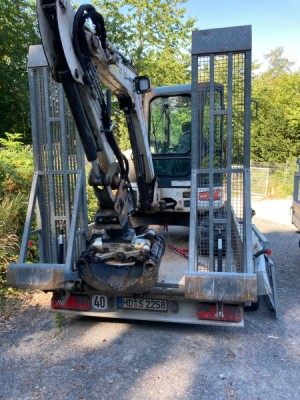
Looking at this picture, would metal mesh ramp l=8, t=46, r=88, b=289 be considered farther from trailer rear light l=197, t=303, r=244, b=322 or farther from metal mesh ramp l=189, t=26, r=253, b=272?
trailer rear light l=197, t=303, r=244, b=322

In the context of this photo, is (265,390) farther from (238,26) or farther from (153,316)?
(238,26)

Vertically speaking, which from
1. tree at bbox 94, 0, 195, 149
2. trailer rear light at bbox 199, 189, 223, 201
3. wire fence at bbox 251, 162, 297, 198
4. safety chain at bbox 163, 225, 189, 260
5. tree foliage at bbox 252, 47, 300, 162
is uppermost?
tree at bbox 94, 0, 195, 149

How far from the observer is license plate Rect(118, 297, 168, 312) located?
4.04m

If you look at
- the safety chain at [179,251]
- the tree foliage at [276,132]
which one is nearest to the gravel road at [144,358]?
the safety chain at [179,251]

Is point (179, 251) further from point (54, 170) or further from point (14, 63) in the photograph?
point (14, 63)

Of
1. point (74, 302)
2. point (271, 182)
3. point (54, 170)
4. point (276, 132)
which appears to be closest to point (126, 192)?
point (54, 170)

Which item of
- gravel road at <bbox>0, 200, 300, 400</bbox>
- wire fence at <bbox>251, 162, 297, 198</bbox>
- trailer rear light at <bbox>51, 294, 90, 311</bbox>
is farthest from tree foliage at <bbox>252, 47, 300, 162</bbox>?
trailer rear light at <bbox>51, 294, 90, 311</bbox>

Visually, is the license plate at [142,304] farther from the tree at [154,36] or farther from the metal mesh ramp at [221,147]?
the tree at [154,36]

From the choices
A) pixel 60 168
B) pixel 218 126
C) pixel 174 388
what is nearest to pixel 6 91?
pixel 60 168

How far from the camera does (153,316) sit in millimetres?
4078

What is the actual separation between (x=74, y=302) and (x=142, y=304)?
2.60 ft

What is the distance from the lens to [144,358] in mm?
3648

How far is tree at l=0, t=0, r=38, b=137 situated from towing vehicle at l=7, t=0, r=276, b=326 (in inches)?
422

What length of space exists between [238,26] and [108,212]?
230 centimetres
